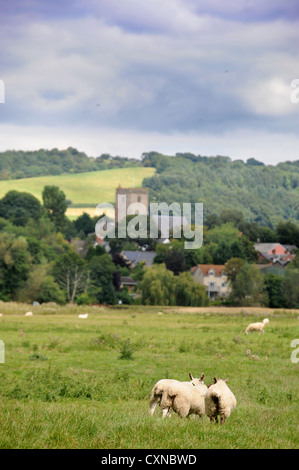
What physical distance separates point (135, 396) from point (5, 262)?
62226mm

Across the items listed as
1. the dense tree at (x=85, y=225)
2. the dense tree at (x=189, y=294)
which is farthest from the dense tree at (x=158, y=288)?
the dense tree at (x=85, y=225)

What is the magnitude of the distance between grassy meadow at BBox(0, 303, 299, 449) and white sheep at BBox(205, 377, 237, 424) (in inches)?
7.1

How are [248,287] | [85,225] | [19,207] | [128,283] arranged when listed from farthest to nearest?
[85,225], [19,207], [128,283], [248,287]

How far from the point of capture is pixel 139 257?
4483 inches

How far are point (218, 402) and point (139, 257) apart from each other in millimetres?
103083

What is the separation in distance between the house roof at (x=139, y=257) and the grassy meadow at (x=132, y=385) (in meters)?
71.0

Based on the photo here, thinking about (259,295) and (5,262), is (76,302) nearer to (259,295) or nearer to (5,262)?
(5,262)

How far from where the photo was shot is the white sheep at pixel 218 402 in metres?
10.8

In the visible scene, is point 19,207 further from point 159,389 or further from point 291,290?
point 159,389

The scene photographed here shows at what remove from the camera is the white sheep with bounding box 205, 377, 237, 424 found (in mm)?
10805

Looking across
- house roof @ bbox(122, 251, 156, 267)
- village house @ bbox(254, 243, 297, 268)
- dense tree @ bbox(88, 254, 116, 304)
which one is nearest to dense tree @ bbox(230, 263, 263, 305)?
dense tree @ bbox(88, 254, 116, 304)

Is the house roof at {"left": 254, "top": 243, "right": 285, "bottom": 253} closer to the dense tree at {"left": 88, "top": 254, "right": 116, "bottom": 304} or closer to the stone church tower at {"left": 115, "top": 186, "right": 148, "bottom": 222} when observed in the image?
the dense tree at {"left": 88, "top": 254, "right": 116, "bottom": 304}

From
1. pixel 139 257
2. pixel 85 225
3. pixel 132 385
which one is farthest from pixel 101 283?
pixel 85 225
